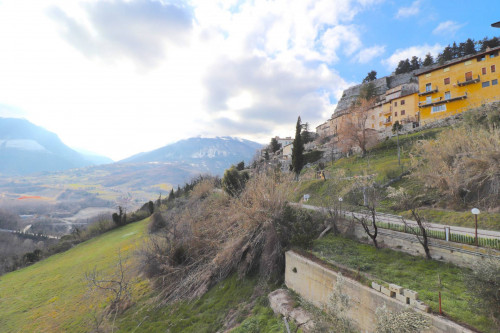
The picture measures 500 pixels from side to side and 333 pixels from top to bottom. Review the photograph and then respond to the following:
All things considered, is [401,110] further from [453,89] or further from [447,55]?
[447,55]

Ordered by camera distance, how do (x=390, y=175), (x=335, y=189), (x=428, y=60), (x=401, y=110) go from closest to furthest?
1. (x=390, y=175)
2. (x=335, y=189)
3. (x=401, y=110)
4. (x=428, y=60)

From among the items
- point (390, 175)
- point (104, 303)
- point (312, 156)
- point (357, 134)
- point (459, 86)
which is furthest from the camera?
point (312, 156)

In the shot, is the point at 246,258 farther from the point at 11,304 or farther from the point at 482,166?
the point at 11,304

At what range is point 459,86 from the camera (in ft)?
87.8

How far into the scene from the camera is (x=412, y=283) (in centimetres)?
678

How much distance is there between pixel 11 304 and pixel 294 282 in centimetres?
2422

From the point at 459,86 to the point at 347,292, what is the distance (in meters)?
32.6

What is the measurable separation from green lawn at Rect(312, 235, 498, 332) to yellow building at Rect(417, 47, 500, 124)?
995 inches

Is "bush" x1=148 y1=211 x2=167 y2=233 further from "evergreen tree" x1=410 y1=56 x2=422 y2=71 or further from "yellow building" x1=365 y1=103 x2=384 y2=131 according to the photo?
"evergreen tree" x1=410 y1=56 x2=422 y2=71

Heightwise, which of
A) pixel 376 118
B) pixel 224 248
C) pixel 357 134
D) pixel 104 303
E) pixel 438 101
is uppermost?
pixel 376 118

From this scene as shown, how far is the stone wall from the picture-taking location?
4.95 m

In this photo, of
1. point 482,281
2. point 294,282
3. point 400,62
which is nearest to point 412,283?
point 482,281

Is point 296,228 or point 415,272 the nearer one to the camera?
point 415,272

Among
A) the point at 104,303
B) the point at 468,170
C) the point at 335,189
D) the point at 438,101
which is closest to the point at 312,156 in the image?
the point at 438,101
